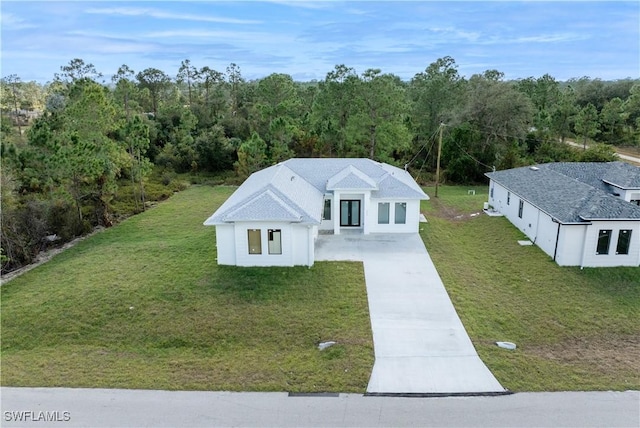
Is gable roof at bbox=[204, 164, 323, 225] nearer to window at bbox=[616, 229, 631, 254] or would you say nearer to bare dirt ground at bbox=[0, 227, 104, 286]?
bare dirt ground at bbox=[0, 227, 104, 286]

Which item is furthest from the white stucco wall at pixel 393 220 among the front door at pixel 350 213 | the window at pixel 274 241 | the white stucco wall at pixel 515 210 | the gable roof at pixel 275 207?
the window at pixel 274 241

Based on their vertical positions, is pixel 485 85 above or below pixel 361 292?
above

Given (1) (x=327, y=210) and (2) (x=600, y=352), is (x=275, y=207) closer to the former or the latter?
(1) (x=327, y=210)

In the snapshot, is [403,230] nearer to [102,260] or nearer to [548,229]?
[548,229]

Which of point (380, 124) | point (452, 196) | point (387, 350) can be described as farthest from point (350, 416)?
point (380, 124)

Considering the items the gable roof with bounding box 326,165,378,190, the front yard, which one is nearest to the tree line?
the front yard

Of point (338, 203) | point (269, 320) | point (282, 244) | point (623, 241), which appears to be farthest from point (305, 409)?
point (623, 241)

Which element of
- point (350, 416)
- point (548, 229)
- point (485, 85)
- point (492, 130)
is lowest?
point (350, 416)
